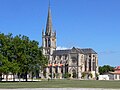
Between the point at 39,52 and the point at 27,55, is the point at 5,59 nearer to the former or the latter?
the point at 27,55

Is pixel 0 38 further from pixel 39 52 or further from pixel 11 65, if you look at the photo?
pixel 39 52

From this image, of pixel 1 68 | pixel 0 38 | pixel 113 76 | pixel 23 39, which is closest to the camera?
pixel 1 68

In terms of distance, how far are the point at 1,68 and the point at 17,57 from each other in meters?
9.62

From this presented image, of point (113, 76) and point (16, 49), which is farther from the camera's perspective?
point (113, 76)

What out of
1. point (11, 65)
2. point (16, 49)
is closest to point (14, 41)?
point (16, 49)

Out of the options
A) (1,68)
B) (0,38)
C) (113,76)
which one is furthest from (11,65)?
(113,76)

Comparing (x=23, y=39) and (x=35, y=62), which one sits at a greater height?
(x=23, y=39)

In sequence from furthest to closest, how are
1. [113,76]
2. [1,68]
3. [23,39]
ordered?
[113,76] → [23,39] → [1,68]

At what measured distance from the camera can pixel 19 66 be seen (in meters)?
85.2

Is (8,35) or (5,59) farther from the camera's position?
(8,35)

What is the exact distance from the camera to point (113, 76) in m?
195

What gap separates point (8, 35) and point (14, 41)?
100 inches

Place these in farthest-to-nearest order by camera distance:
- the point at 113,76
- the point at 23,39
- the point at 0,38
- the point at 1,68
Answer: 1. the point at 113,76
2. the point at 23,39
3. the point at 0,38
4. the point at 1,68

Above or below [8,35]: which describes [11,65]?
below
